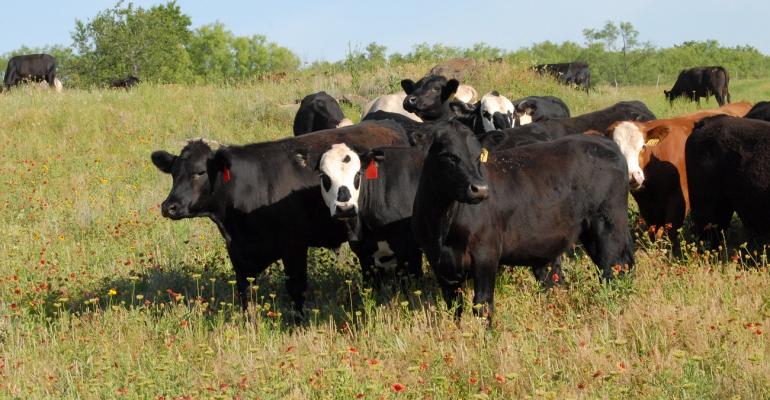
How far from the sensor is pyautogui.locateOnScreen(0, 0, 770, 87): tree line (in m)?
44.1

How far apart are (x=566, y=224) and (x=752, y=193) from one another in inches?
90.5

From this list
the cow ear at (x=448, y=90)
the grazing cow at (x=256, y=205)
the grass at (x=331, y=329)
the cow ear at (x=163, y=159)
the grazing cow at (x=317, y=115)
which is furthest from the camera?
the grazing cow at (x=317, y=115)

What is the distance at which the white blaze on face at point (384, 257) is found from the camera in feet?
29.7

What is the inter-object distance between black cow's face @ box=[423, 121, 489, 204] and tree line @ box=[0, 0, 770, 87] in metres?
17.1

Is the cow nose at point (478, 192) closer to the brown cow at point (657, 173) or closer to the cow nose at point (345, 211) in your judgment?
the cow nose at point (345, 211)

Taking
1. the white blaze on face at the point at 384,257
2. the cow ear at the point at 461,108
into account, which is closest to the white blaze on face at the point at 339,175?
the white blaze on face at the point at 384,257

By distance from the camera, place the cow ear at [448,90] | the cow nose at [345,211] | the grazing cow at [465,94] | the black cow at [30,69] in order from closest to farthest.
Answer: the cow nose at [345,211] → the cow ear at [448,90] → the grazing cow at [465,94] → the black cow at [30,69]

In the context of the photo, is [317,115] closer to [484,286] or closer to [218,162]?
[218,162]

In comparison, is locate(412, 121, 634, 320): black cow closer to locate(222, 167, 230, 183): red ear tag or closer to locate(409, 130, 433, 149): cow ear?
locate(409, 130, 433, 149): cow ear

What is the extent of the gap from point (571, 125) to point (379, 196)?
16.1ft

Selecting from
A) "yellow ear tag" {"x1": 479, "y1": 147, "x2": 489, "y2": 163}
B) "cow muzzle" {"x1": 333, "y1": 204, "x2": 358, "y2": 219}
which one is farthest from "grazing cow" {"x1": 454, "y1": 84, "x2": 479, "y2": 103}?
"yellow ear tag" {"x1": 479, "y1": 147, "x2": 489, "y2": 163}

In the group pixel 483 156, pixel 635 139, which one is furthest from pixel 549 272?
pixel 483 156

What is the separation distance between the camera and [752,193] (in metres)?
9.30

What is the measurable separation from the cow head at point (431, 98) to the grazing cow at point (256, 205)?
569cm
